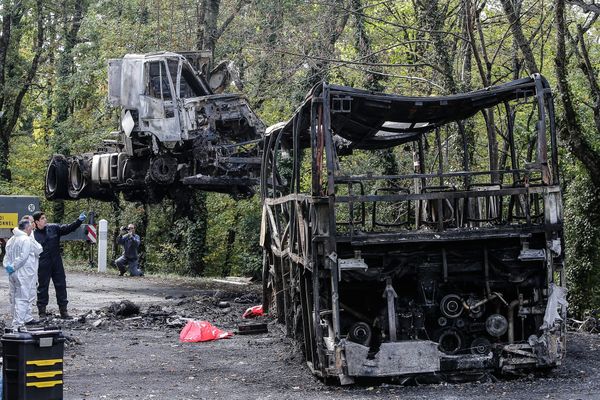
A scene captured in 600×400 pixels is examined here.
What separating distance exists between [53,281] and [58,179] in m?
9.27

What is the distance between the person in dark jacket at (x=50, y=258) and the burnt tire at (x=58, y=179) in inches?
350

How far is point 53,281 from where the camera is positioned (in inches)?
633

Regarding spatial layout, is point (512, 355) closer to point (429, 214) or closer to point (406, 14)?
point (429, 214)

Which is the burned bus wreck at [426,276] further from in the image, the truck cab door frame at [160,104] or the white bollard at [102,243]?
the white bollard at [102,243]

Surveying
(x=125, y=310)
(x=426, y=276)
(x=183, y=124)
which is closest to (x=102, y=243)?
(x=183, y=124)

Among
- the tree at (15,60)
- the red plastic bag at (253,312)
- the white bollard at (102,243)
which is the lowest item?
the red plastic bag at (253,312)

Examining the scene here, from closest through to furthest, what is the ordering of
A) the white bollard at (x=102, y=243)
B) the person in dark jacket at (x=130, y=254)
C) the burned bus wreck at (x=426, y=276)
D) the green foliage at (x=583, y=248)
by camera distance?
the burned bus wreck at (x=426, y=276) < the green foliage at (x=583, y=248) < the person in dark jacket at (x=130, y=254) < the white bollard at (x=102, y=243)

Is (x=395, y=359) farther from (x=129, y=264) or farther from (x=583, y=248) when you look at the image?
(x=129, y=264)

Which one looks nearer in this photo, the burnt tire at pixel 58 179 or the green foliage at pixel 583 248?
the green foliage at pixel 583 248

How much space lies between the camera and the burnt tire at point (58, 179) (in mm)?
24875

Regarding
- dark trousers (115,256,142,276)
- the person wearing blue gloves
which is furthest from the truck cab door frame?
dark trousers (115,256,142,276)

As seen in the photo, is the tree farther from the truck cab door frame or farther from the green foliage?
the green foliage

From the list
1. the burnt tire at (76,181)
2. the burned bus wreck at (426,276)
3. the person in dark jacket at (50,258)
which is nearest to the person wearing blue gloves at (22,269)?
the person in dark jacket at (50,258)

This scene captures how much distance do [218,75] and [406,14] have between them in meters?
5.82
